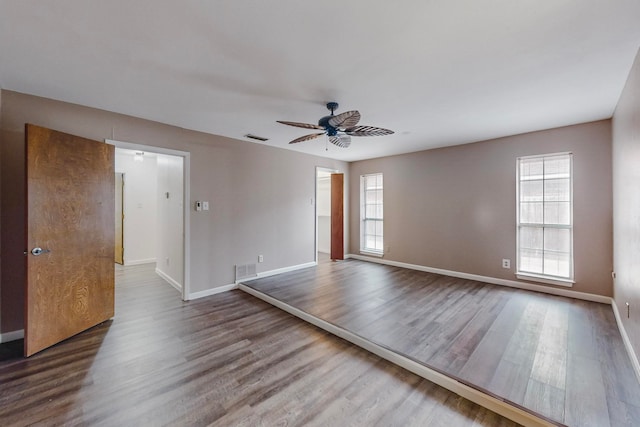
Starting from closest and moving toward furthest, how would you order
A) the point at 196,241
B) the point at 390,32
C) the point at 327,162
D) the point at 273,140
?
the point at 390,32 < the point at 196,241 < the point at 273,140 < the point at 327,162

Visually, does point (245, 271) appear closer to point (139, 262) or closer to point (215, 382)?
point (215, 382)

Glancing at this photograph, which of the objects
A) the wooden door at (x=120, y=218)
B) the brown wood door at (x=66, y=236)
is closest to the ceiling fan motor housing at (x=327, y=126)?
the brown wood door at (x=66, y=236)

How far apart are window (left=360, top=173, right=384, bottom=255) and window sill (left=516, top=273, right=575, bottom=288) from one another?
8.76ft

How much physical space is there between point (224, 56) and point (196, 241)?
108 inches

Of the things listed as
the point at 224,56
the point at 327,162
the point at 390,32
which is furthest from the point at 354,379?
the point at 327,162

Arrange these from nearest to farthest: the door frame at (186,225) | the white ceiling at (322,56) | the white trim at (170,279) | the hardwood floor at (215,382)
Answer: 1. the white ceiling at (322,56)
2. the hardwood floor at (215,382)
3. the door frame at (186,225)
4. the white trim at (170,279)

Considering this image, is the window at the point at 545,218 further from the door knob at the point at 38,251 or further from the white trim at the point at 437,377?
the door knob at the point at 38,251

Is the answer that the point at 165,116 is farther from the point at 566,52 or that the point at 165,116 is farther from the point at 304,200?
the point at 566,52

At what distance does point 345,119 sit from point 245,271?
3203 millimetres

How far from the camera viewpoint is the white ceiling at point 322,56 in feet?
5.14

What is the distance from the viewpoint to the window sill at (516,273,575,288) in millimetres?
3779

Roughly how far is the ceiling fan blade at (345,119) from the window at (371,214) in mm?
3687

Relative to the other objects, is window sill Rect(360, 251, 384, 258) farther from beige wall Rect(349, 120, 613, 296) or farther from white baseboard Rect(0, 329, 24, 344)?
white baseboard Rect(0, 329, 24, 344)

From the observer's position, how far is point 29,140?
2357mm
